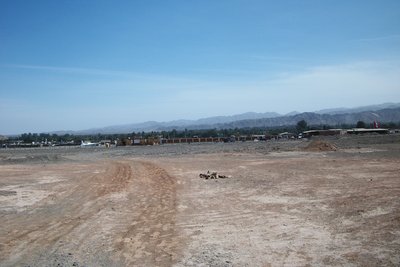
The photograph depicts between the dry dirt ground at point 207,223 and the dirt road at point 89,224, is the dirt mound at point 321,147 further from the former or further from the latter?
the dirt road at point 89,224

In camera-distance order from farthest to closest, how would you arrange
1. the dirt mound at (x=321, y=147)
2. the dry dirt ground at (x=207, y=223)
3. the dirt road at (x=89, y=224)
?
1. the dirt mound at (x=321, y=147)
2. the dirt road at (x=89, y=224)
3. the dry dirt ground at (x=207, y=223)

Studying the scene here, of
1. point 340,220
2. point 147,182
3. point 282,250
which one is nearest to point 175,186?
point 147,182

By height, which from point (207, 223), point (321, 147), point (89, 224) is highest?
point (89, 224)

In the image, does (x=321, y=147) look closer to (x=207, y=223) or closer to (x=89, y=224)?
(x=207, y=223)

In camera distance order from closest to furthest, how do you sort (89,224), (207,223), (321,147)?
(207,223), (89,224), (321,147)

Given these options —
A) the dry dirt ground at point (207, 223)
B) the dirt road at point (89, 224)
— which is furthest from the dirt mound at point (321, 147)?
the dirt road at point (89, 224)

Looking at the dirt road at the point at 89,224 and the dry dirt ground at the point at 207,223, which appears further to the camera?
the dirt road at the point at 89,224

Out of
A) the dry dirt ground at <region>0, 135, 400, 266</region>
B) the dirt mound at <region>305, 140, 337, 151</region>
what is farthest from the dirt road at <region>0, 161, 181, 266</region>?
the dirt mound at <region>305, 140, 337, 151</region>

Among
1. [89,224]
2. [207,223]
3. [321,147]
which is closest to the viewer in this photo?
[207,223]

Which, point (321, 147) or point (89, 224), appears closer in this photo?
point (89, 224)

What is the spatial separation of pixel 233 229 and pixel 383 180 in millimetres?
10148

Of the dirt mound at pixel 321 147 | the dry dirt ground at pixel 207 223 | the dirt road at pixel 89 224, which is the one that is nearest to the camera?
the dry dirt ground at pixel 207 223

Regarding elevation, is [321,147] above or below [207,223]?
below

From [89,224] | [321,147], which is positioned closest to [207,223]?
[89,224]
